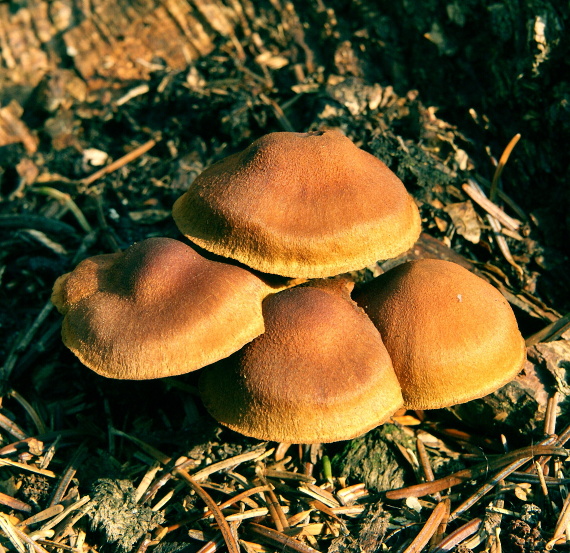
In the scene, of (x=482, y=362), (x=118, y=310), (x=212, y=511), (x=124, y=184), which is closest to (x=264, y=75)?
(x=124, y=184)

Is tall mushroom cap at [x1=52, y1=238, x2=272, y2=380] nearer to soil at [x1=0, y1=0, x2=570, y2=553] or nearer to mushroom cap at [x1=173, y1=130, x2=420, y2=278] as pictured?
mushroom cap at [x1=173, y1=130, x2=420, y2=278]

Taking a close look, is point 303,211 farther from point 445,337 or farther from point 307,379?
point 445,337

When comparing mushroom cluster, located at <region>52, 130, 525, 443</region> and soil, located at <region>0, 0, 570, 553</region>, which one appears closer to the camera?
mushroom cluster, located at <region>52, 130, 525, 443</region>

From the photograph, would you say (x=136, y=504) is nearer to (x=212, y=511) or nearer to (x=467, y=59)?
(x=212, y=511)

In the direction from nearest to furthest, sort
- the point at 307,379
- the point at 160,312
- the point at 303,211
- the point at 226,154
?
1. the point at 307,379
2. the point at 160,312
3. the point at 303,211
4. the point at 226,154

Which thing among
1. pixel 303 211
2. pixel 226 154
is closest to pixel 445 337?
pixel 303 211

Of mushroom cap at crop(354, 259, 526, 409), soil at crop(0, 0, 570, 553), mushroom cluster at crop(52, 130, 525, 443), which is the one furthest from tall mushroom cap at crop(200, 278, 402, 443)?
soil at crop(0, 0, 570, 553)
